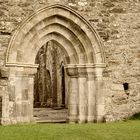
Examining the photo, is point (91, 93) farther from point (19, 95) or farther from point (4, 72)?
point (4, 72)

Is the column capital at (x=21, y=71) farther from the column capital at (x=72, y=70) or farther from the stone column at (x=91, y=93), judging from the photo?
the stone column at (x=91, y=93)

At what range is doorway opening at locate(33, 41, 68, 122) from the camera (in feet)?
64.5

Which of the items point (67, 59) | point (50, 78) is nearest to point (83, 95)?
point (67, 59)

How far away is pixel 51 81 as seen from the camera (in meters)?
21.4

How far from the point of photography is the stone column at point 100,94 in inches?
389

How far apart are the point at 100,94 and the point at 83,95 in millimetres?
463

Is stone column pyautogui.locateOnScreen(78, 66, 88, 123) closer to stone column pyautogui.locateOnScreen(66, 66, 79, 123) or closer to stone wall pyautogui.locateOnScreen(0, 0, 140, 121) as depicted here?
stone column pyautogui.locateOnScreen(66, 66, 79, 123)

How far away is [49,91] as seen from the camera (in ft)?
72.8

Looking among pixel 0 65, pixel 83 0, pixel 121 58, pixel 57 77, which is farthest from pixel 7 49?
pixel 57 77

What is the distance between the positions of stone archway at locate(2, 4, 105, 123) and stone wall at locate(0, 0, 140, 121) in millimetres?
209

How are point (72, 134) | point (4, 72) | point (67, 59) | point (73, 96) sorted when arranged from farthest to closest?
point (67, 59) < point (73, 96) < point (4, 72) < point (72, 134)

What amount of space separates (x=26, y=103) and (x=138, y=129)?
10.2 feet

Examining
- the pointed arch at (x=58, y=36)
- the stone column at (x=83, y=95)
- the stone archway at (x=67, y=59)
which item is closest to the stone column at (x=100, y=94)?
the stone archway at (x=67, y=59)

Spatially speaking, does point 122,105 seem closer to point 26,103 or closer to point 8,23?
point 26,103
